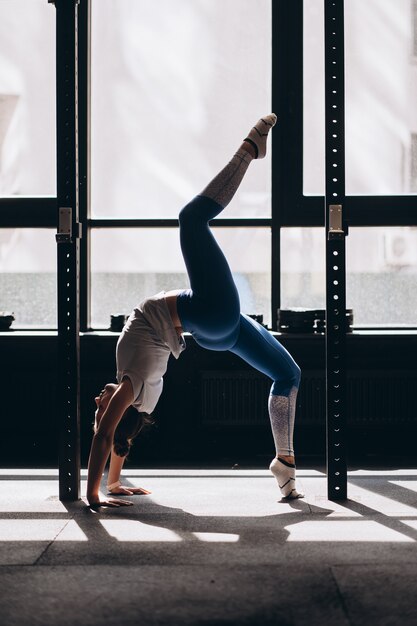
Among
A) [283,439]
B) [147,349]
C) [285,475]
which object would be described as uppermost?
[147,349]

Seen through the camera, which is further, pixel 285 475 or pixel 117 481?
pixel 117 481

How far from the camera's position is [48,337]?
489 cm

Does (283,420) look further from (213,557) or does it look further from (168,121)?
(168,121)

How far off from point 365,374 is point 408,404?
0.30 m

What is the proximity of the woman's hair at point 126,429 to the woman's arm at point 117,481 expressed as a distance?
13 centimetres

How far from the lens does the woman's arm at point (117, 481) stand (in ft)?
12.4

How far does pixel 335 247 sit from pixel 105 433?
1.27 meters

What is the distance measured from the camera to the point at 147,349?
3.62 metres

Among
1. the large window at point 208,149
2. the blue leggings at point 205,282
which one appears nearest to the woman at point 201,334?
the blue leggings at point 205,282

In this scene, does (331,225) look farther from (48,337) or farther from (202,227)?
(48,337)

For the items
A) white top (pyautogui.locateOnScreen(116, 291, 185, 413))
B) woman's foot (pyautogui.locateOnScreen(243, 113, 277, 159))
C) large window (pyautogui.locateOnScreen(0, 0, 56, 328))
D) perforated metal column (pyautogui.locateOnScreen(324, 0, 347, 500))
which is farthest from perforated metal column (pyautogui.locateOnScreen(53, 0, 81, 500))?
large window (pyautogui.locateOnScreen(0, 0, 56, 328))

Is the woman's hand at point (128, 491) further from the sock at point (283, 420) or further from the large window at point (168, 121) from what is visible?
the large window at point (168, 121)

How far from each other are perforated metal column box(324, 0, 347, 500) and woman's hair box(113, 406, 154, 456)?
830 mm

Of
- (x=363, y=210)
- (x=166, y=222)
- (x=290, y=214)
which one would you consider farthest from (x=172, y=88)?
(x=363, y=210)
